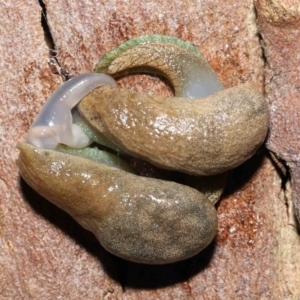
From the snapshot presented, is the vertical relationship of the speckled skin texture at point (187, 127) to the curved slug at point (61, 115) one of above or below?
below

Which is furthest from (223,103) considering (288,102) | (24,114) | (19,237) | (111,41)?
(19,237)

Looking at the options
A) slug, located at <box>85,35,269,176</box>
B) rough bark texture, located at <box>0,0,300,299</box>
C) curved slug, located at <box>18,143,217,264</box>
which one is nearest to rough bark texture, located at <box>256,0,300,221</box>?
rough bark texture, located at <box>0,0,300,299</box>

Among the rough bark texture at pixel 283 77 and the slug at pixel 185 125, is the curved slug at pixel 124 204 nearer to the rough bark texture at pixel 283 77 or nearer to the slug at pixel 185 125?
the slug at pixel 185 125

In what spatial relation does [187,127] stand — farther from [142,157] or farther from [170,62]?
[170,62]

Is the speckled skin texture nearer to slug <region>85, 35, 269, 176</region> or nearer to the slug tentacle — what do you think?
slug <region>85, 35, 269, 176</region>

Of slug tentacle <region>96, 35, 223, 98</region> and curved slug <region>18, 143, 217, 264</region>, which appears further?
slug tentacle <region>96, 35, 223, 98</region>

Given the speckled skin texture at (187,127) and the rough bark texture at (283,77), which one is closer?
the speckled skin texture at (187,127)

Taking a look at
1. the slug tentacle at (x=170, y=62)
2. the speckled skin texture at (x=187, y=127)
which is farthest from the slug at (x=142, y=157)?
the slug tentacle at (x=170, y=62)
